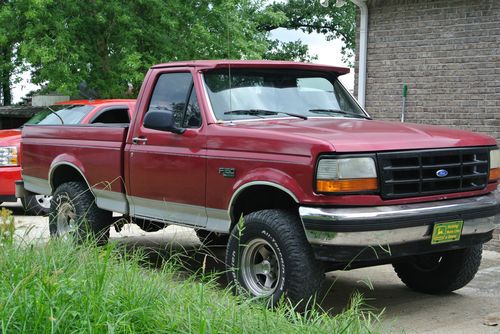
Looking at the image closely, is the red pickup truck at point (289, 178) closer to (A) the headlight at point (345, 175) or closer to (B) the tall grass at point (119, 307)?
(A) the headlight at point (345, 175)

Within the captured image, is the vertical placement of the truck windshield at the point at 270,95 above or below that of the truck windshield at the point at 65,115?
above

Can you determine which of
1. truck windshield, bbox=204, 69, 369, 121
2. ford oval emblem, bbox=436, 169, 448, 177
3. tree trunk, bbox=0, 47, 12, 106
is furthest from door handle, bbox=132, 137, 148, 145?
tree trunk, bbox=0, 47, 12, 106

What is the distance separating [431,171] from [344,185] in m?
0.83

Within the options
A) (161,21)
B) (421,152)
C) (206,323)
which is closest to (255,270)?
(421,152)

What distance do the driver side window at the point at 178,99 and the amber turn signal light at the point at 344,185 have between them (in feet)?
5.38

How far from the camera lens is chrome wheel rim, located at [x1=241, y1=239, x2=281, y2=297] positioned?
18.7 ft

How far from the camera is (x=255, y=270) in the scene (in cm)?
583

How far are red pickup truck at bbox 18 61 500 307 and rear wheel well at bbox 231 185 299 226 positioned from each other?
0.01m

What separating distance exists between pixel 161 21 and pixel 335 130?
721 inches

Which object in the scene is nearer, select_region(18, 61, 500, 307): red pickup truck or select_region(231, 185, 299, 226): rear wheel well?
select_region(18, 61, 500, 307): red pickup truck

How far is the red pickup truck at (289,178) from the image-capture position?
5.28 metres

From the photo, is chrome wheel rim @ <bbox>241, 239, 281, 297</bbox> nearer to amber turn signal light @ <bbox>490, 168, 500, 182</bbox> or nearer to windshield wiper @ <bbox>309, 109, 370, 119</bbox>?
windshield wiper @ <bbox>309, 109, 370, 119</bbox>

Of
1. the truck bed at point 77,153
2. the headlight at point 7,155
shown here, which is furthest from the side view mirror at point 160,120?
the headlight at point 7,155

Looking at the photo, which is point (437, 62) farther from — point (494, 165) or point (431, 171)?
point (431, 171)
